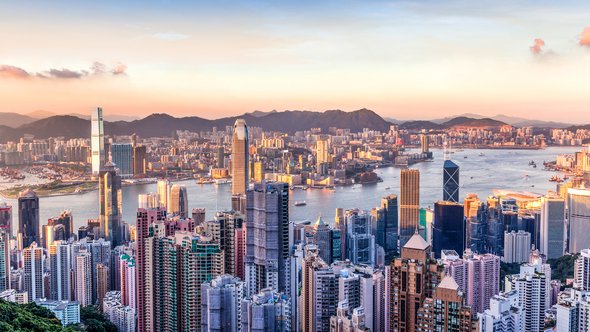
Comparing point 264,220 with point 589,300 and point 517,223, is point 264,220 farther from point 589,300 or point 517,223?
point 517,223

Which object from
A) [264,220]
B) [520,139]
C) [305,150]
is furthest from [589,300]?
[305,150]

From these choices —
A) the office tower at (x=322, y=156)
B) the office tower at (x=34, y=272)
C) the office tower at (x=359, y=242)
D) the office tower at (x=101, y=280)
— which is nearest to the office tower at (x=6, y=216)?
the office tower at (x=34, y=272)

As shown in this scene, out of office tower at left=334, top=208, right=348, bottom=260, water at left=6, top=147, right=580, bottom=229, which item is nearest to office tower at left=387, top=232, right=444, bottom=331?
office tower at left=334, top=208, right=348, bottom=260

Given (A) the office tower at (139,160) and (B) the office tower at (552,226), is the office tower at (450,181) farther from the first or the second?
(A) the office tower at (139,160)

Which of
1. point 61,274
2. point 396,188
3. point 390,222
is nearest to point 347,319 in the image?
point 61,274

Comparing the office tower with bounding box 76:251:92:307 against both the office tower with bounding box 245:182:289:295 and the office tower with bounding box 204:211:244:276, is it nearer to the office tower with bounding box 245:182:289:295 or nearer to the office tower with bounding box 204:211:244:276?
the office tower with bounding box 204:211:244:276

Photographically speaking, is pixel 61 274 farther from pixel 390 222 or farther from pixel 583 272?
pixel 583 272

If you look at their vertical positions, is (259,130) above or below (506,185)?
above
